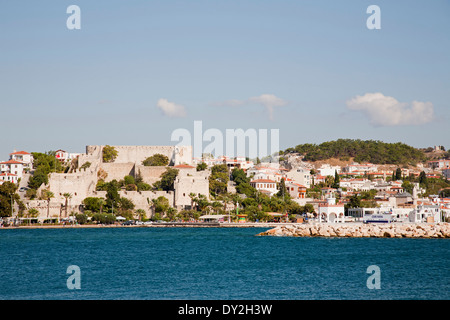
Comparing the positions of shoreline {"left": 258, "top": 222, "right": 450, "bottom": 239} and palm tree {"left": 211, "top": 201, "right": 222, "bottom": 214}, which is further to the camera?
palm tree {"left": 211, "top": 201, "right": 222, "bottom": 214}

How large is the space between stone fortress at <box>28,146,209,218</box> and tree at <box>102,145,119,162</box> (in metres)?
0.23

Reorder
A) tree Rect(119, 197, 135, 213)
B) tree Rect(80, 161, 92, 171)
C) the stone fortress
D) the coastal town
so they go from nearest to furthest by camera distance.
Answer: the coastal town → the stone fortress → tree Rect(119, 197, 135, 213) → tree Rect(80, 161, 92, 171)

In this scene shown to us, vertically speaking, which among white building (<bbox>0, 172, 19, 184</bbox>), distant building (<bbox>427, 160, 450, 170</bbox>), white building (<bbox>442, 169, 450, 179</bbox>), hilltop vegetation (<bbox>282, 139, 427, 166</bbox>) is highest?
hilltop vegetation (<bbox>282, 139, 427, 166</bbox>)

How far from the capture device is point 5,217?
38.6m

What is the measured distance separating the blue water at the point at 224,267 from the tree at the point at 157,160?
53.5 feet

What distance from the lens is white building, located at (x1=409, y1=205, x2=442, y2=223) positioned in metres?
35.2

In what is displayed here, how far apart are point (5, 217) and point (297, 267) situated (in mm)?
24777

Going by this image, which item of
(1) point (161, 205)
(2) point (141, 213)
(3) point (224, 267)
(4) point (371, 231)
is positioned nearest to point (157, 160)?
(2) point (141, 213)

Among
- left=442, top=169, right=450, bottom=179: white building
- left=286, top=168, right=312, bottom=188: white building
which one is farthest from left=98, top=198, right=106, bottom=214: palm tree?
left=442, top=169, right=450, bottom=179: white building

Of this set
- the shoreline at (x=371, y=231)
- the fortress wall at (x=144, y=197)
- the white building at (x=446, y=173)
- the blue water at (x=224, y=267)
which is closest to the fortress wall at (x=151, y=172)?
the fortress wall at (x=144, y=197)

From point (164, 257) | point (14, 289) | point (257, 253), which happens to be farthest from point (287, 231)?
point (14, 289)

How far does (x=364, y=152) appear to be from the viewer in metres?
88.8

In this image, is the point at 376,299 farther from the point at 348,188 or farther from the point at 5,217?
the point at 348,188

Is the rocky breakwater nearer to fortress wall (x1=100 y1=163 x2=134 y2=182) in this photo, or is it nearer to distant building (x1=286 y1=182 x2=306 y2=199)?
fortress wall (x1=100 y1=163 x2=134 y2=182)
